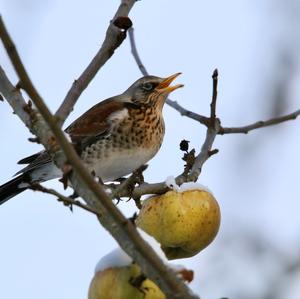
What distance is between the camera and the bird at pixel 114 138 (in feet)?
20.2

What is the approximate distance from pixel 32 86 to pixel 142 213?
6.23ft

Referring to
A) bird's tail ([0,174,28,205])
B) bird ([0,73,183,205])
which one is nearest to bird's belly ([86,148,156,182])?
bird ([0,73,183,205])

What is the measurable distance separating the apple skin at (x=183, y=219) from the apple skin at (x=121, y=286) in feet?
3.18

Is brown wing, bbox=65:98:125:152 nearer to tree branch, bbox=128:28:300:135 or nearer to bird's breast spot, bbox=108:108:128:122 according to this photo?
bird's breast spot, bbox=108:108:128:122

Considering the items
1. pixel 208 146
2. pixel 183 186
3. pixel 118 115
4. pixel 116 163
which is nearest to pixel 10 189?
pixel 116 163

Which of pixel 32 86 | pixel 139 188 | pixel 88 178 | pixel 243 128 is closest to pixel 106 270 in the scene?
pixel 88 178

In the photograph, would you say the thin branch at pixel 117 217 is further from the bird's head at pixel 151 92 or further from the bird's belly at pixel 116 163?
the bird's head at pixel 151 92

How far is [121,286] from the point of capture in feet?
9.33

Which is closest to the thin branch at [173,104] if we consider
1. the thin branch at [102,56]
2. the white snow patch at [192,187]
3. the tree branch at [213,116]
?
the tree branch at [213,116]

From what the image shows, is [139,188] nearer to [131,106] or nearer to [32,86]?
[32,86]

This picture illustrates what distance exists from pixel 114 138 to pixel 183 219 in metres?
2.45

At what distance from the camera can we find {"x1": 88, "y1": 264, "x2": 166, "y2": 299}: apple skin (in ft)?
9.13

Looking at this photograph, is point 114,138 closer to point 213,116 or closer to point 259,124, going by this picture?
point 213,116

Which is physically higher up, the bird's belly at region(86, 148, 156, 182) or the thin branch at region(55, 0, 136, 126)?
the bird's belly at region(86, 148, 156, 182)
